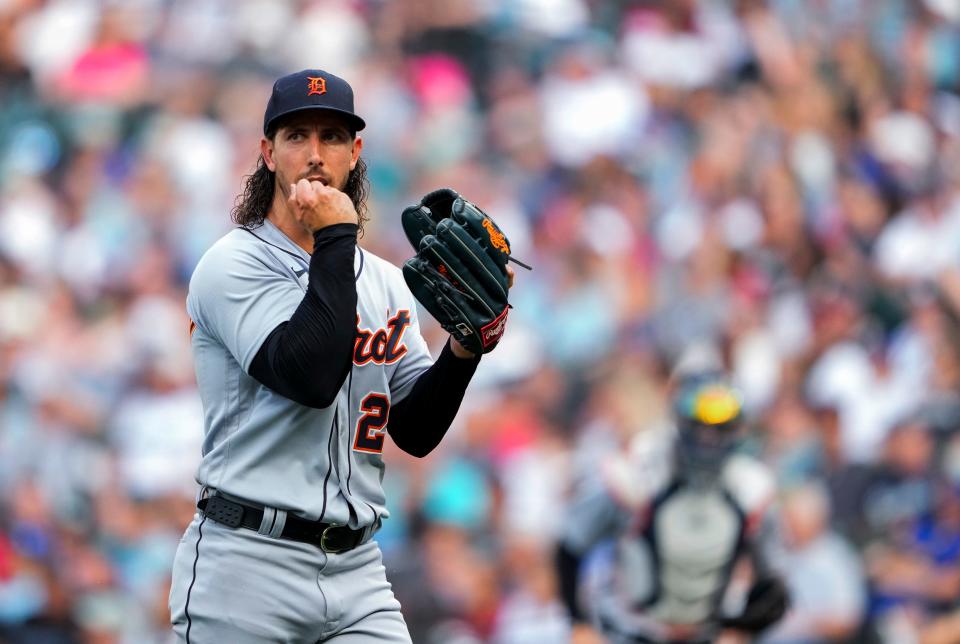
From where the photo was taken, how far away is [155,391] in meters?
9.04

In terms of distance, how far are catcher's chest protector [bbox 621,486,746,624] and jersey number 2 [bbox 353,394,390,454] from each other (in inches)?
119

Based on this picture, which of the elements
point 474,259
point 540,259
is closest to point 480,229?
point 474,259

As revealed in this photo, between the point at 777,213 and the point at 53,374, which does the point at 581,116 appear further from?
the point at 53,374

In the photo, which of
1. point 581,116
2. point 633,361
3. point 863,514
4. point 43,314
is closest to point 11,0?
point 43,314

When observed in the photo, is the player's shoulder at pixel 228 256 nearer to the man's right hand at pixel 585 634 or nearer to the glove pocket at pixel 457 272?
the glove pocket at pixel 457 272

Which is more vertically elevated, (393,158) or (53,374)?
(393,158)

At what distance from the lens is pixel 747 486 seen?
630 cm

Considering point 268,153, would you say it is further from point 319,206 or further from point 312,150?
point 319,206

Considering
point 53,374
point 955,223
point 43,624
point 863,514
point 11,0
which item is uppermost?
point 11,0

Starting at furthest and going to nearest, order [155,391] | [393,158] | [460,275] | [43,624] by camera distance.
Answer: [393,158] → [155,391] → [43,624] → [460,275]

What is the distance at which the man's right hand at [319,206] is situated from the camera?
128 inches

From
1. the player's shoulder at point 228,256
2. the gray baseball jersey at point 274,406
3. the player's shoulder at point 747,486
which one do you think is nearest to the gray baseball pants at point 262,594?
the gray baseball jersey at point 274,406

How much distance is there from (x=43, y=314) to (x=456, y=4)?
3888mm

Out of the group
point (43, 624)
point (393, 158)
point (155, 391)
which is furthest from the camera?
point (393, 158)
